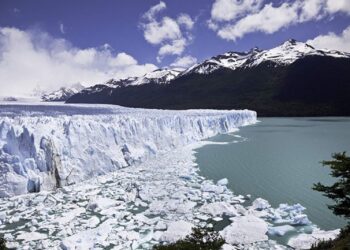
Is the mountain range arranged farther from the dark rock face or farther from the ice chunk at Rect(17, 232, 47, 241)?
the ice chunk at Rect(17, 232, 47, 241)

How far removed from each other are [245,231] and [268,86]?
121 m

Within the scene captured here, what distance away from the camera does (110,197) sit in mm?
14906

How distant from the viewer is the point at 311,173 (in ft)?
65.3

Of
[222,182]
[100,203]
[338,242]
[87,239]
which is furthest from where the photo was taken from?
[222,182]

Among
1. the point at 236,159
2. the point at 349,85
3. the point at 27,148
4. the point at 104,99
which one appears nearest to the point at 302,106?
the point at 349,85

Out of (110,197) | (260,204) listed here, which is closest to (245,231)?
(260,204)

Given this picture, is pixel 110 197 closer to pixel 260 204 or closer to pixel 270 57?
pixel 260 204

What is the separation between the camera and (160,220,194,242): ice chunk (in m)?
10.5

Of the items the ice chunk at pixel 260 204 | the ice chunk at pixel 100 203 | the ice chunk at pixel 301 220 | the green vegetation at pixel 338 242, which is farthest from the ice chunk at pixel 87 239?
the ice chunk at pixel 301 220

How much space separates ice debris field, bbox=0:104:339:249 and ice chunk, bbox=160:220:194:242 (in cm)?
4

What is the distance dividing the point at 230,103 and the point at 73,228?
4073 inches

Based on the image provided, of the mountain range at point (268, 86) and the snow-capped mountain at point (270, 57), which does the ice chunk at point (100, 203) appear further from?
the snow-capped mountain at point (270, 57)

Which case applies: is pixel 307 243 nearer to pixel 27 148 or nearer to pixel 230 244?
pixel 230 244

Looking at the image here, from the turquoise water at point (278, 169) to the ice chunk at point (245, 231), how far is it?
7.39 ft
